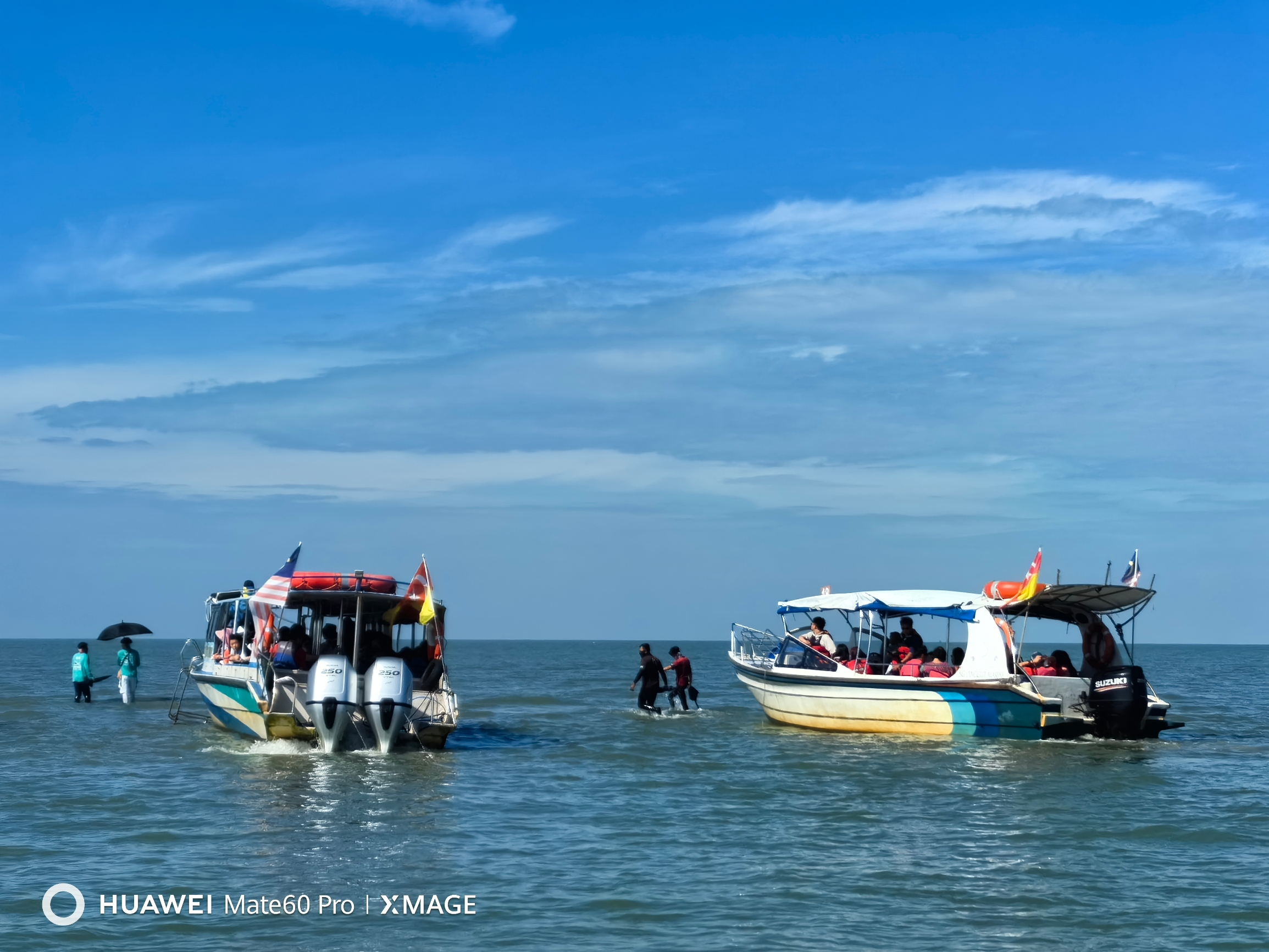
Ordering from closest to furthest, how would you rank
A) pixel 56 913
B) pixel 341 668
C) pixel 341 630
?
pixel 56 913, pixel 341 668, pixel 341 630

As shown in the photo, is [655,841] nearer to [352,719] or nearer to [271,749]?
[352,719]

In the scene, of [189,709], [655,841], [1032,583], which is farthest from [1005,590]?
[189,709]

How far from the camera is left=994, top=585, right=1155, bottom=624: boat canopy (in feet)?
77.8

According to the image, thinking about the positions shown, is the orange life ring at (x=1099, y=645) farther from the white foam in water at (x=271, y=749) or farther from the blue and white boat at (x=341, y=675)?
the white foam in water at (x=271, y=749)

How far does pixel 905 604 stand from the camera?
82.2 ft

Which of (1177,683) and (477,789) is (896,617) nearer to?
(477,789)

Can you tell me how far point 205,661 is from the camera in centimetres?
2591

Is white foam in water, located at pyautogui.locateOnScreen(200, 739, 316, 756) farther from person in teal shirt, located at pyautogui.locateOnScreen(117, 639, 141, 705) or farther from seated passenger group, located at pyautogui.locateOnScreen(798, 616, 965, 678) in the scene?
person in teal shirt, located at pyautogui.locateOnScreen(117, 639, 141, 705)

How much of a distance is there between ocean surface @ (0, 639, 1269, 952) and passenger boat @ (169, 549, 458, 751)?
0.60 metres

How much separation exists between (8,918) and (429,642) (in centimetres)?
1179

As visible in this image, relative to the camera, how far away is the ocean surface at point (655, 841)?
440 inches

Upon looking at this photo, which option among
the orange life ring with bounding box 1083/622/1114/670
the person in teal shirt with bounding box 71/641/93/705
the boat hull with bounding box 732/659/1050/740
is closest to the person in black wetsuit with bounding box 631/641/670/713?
the boat hull with bounding box 732/659/1050/740

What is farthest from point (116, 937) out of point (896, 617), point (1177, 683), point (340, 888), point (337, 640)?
point (1177, 683)

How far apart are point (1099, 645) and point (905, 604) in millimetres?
3864
